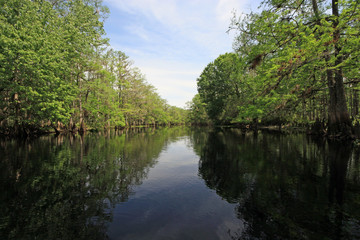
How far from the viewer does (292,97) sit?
1489cm

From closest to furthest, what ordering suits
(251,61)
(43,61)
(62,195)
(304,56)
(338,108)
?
(62,195), (304,56), (251,61), (338,108), (43,61)

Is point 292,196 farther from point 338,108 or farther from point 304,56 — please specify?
point 338,108

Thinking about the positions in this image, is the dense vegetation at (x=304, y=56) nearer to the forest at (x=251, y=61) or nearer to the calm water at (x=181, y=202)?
the forest at (x=251, y=61)

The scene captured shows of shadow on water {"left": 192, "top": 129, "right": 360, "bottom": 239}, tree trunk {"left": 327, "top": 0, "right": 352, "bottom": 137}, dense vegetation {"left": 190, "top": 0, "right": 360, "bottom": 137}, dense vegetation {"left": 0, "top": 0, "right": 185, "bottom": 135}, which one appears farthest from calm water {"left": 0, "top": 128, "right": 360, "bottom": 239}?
dense vegetation {"left": 0, "top": 0, "right": 185, "bottom": 135}

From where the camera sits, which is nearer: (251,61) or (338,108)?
(251,61)

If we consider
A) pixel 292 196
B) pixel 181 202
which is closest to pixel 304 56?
pixel 292 196

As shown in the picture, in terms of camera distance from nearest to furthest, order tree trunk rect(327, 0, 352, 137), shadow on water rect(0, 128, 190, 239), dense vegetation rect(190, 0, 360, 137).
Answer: shadow on water rect(0, 128, 190, 239) < dense vegetation rect(190, 0, 360, 137) < tree trunk rect(327, 0, 352, 137)

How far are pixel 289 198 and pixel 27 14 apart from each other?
26.7 m

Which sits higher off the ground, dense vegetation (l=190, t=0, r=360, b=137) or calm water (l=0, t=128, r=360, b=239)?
dense vegetation (l=190, t=0, r=360, b=137)

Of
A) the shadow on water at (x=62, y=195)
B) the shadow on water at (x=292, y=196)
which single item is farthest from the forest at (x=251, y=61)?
the shadow on water at (x=62, y=195)

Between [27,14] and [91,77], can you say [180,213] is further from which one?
[91,77]

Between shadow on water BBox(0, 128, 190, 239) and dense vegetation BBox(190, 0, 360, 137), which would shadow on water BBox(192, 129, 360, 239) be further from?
dense vegetation BBox(190, 0, 360, 137)

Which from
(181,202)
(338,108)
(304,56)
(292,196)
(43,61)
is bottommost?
(181,202)

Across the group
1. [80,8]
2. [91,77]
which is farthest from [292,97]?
[91,77]
